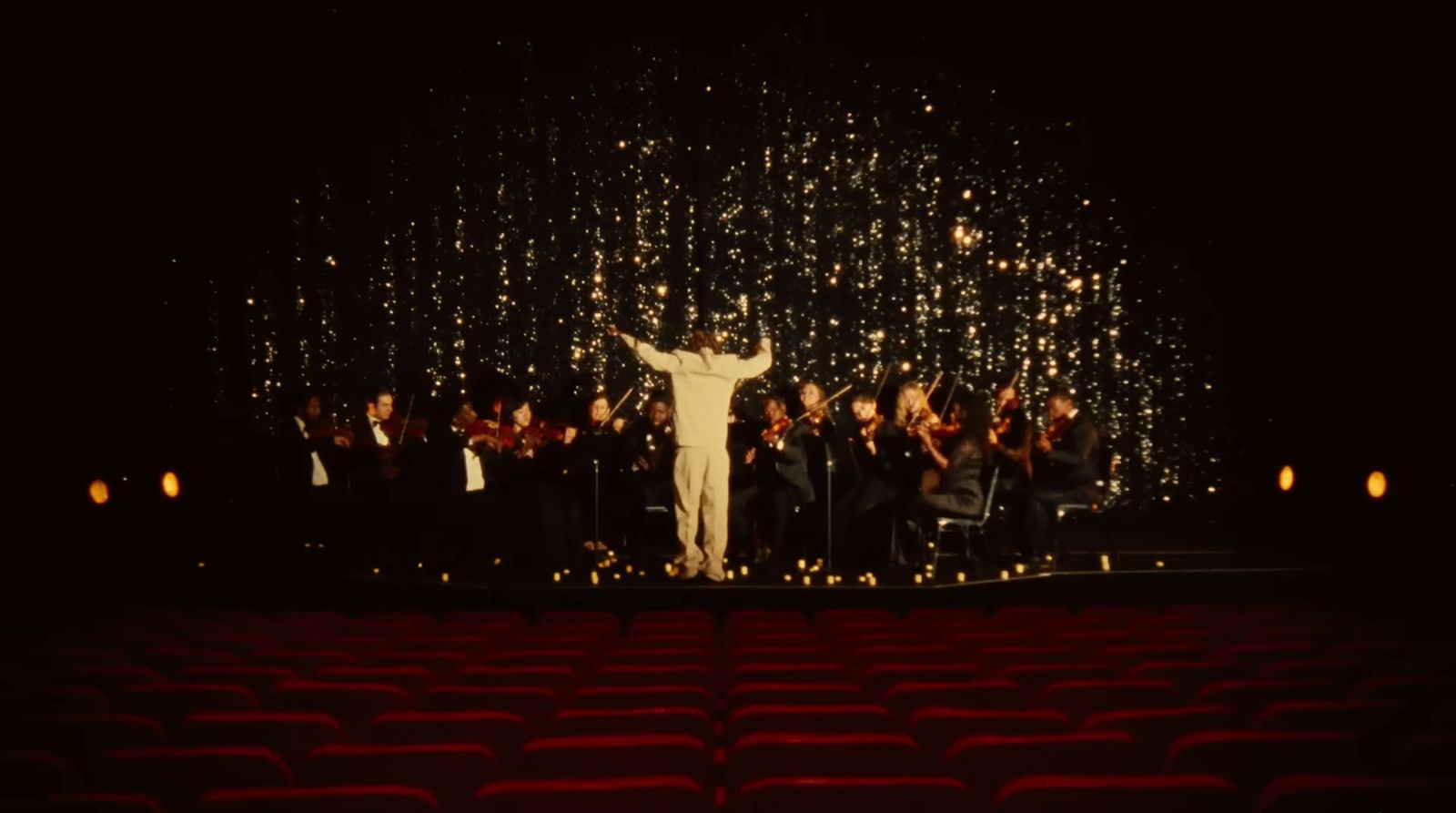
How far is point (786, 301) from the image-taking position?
1268 cm

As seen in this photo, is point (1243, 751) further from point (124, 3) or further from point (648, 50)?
point (648, 50)

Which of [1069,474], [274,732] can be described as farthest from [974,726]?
[1069,474]

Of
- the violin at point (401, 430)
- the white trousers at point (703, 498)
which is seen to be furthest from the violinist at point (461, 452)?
the white trousers at point (703, 498)

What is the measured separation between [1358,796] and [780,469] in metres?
7.01

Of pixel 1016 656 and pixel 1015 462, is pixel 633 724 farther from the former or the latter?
pixel 1015 462

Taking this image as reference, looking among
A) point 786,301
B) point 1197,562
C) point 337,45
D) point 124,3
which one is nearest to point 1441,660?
point 1197,562

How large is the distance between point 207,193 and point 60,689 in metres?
9.35

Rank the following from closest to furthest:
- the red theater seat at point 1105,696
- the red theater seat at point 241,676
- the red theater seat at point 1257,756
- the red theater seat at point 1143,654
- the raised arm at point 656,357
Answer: the red theater seat at point 1257,756
the red theater seat at point 1105,696
the red theater seat at point 241,676
the red theater seat at point 1143,654
the raised arm at point 656,357

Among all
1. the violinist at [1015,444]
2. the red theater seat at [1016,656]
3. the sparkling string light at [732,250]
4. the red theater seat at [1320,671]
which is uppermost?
the sparkling string light at [732,250]

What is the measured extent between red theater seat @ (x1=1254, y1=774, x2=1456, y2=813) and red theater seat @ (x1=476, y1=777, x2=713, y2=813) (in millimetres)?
1212

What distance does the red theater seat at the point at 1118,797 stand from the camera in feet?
7.51

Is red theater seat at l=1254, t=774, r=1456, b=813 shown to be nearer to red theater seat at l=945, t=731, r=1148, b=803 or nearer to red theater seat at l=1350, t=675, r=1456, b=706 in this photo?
red theater seat at l=945, t=731, r=1148, b=803

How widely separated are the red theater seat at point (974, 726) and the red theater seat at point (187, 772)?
1.73m

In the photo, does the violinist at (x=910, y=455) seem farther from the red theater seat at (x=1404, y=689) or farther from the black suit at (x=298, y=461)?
the red theater seat at (x=1404, y=689)
